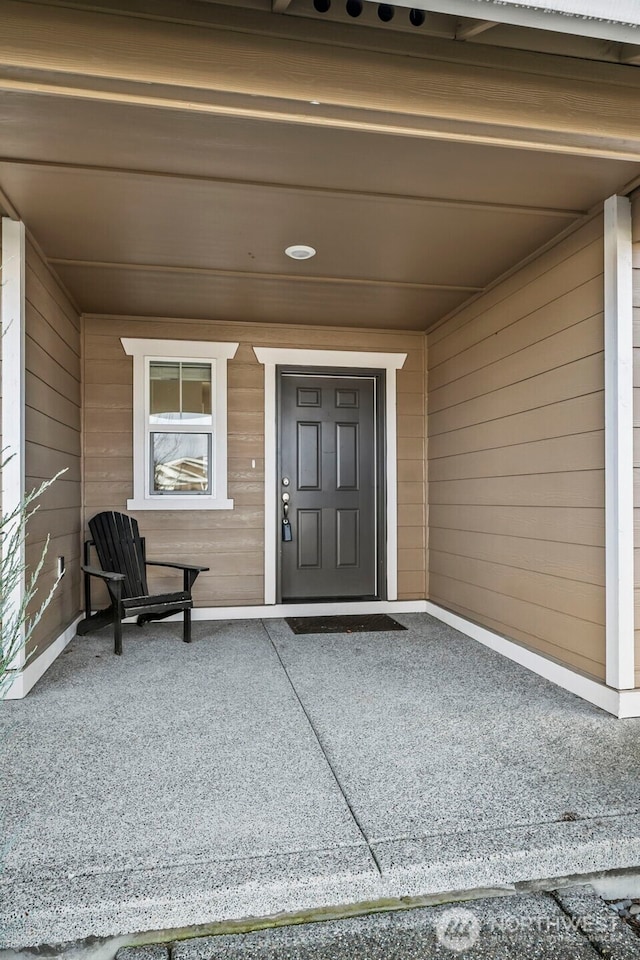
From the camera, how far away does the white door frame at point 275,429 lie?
5.04 m

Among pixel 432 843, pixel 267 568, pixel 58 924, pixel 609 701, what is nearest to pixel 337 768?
pixel 432 843

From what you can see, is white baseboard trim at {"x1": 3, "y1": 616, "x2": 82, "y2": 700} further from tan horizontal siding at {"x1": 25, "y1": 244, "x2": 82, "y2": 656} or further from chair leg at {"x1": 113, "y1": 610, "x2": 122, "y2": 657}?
chair leg at {"x1": 113, "y1": 610, "x2": 122, "y2": 657}

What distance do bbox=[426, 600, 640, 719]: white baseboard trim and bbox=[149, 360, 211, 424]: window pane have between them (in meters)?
2.54

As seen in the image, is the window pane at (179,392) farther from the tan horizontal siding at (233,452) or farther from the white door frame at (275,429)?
the white door frame at (275,429)

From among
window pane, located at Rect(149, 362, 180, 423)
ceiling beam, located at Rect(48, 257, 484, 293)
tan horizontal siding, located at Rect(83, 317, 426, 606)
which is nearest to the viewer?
ceiling beam, located at Rect(48, 257, 484, 293)

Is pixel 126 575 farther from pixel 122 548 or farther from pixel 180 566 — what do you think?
pixel 180 566

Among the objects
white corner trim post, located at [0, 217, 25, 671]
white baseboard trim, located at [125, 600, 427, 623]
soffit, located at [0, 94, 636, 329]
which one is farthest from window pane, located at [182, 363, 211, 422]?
white corner trim post, located at [0, 217, 25, 671]

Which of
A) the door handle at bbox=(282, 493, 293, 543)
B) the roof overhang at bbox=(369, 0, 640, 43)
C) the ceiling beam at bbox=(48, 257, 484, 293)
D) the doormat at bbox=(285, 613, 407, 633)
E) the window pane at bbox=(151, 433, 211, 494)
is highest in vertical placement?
the ceiling beam at bbox=(48, 257, 484, 293)

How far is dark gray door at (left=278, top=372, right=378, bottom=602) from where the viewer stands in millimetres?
5152

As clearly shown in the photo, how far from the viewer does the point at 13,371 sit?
10.1ft

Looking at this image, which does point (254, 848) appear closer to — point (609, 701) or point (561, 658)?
point (609, 701)

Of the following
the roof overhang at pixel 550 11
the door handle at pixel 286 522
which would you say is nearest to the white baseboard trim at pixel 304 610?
the door handle at pixel 286 522

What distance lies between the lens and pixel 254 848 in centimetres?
177

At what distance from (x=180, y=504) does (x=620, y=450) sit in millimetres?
3214
